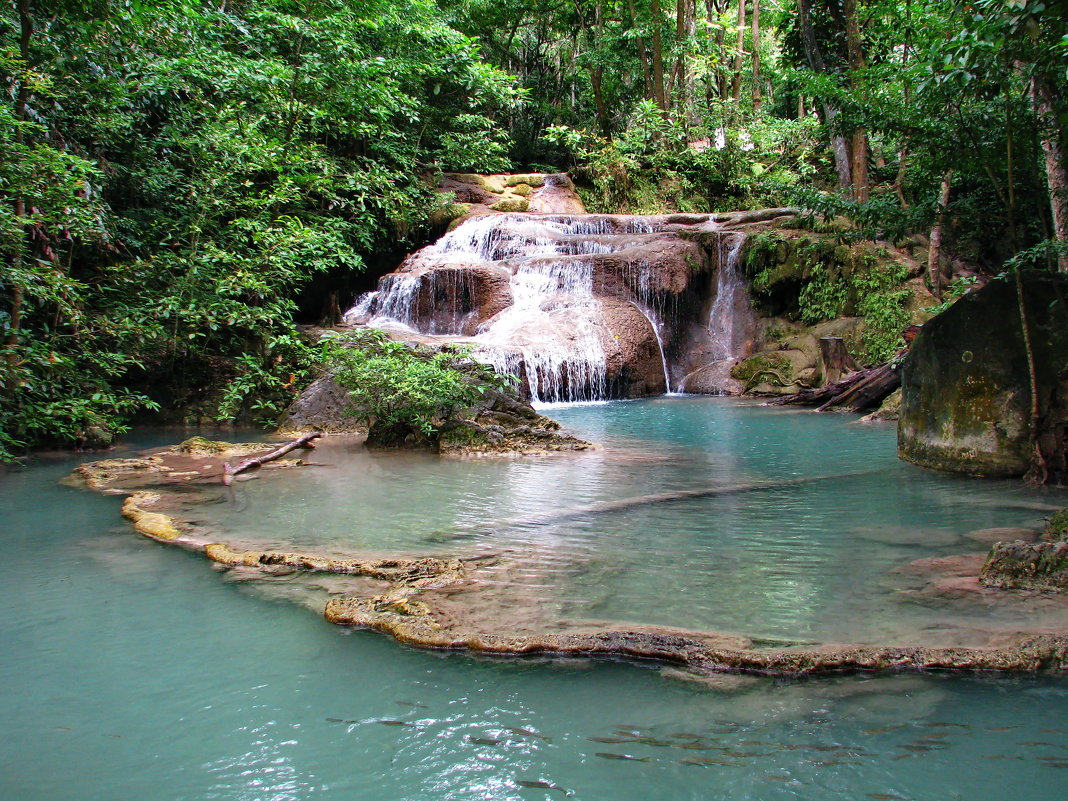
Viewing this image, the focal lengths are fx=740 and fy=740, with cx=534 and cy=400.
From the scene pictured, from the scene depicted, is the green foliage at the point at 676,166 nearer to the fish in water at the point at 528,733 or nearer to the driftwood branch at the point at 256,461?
the driftwood branch at the point at 256,461

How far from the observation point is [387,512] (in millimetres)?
4941

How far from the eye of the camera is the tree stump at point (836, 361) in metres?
12.5

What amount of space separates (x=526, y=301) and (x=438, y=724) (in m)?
13.0

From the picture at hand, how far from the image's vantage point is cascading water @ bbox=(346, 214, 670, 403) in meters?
13.1

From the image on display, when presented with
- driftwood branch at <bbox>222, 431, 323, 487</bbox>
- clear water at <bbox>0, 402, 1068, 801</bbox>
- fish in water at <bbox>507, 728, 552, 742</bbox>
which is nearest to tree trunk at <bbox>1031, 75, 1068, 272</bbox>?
clear water at <bbox>0, 402, 1068, 801</bbox>

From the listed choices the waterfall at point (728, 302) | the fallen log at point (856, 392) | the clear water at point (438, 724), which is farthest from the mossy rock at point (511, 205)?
the clear water at point (438, 724)

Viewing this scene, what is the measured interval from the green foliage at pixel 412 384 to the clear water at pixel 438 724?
468 centimetres

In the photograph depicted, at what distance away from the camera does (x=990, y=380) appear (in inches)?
219

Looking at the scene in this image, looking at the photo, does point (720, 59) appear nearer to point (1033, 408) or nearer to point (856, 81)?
point (856, 81)

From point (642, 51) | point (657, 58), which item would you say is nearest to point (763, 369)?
point (657, 58)

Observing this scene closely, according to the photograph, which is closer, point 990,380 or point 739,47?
point 990,380

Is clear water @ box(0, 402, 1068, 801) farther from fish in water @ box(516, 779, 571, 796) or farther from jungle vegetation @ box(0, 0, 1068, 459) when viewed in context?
jungle vegetation @ box(0, 0, 1068, 459)

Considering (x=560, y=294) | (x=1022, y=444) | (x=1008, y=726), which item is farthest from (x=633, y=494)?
(x=560, y=294)

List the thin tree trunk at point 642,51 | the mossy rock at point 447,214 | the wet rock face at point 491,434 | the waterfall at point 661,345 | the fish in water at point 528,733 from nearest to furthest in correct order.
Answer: the fish in water at point 528,733
the wet rock face at point 491,434
the waterfall at point 661,345
the mossy rock at point 447,214
the thin tree trunk at point 642,51
